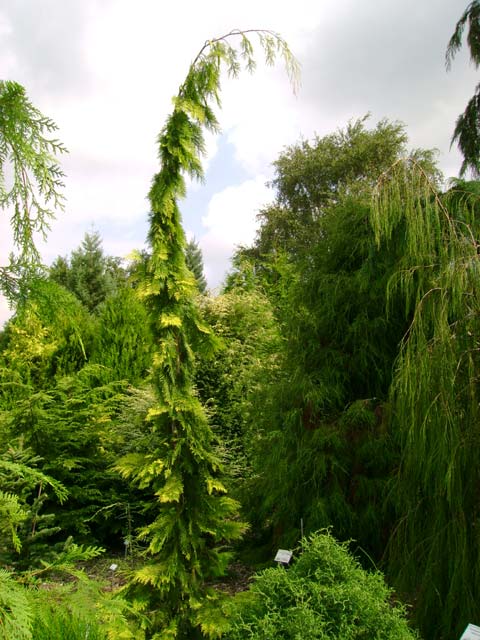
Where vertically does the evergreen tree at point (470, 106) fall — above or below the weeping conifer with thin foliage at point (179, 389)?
above

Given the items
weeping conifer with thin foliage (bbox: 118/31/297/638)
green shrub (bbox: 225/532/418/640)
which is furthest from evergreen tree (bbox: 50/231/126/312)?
green shrub (bbox: 225/532/418/640)

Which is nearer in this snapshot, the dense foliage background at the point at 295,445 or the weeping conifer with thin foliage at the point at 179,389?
the dense foliage background at the point at 295,445

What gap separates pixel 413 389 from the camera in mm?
2133

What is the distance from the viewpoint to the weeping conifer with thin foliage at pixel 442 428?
2107 millimetres

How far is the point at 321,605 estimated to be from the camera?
1.98m

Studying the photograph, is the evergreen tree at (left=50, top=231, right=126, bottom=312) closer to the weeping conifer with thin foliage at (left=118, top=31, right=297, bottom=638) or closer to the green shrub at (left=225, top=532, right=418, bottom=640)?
the weeping conifer with thin foliage at (left=118, top=31, right=297, bottom=638)

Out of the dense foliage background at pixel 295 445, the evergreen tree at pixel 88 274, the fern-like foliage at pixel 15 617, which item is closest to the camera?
the fern-like foliage at pixel 15 617

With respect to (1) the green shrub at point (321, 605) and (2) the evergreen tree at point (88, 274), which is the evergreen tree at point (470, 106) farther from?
(2) the evergreen tree at point (88, 274)

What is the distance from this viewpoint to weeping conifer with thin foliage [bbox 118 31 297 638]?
318 centimetres

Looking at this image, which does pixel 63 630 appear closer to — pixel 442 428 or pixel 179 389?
pixel 179 389

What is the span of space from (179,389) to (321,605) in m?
1.64

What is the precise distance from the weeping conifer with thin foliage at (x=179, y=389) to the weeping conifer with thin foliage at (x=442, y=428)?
1234 mm

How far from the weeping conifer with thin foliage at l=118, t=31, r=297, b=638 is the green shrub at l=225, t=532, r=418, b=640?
1.08 meters

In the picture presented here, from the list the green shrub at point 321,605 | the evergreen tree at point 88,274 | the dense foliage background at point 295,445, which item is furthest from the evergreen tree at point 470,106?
the evergreen tree at point 88,274
